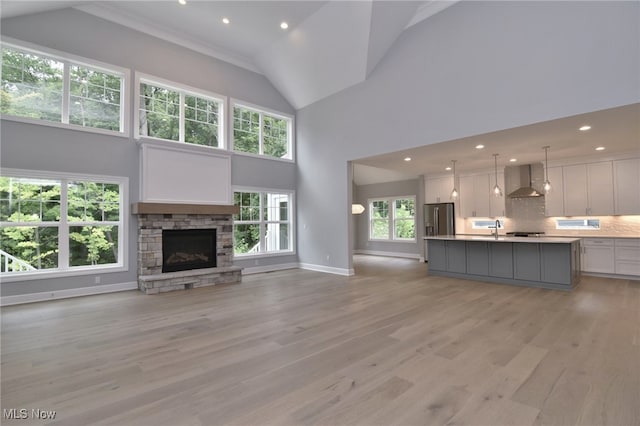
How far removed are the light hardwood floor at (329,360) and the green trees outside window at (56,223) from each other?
2.96ft

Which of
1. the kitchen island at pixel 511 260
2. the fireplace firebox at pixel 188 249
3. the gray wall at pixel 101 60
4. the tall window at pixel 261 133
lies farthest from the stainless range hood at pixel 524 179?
the fireplace firebox at pixel 188 249

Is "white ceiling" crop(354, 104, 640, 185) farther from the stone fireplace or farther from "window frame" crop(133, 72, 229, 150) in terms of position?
the stone fireplace

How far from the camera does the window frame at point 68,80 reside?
4969mm

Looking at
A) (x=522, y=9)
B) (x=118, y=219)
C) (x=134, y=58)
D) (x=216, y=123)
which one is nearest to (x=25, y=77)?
(x=134, y=58)

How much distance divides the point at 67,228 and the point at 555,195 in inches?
406

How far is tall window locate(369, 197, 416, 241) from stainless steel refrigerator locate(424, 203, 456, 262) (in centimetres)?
109

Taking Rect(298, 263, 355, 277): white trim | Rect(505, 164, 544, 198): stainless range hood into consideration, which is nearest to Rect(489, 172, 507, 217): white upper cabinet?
Rect(505, 164, 544, 198): stainless range hood

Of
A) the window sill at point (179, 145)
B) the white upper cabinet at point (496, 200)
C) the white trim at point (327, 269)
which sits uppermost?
the window sill at point (179, 145)

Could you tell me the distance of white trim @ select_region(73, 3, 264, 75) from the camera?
18.7ft

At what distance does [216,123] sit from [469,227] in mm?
7728

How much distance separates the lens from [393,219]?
1148 cm

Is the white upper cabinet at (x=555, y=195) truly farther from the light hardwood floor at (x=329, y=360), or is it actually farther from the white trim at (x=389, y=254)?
the white trim at (x=389, y=254)

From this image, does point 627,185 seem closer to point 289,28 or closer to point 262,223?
point 289,28

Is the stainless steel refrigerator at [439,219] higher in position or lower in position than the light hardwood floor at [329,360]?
higher
